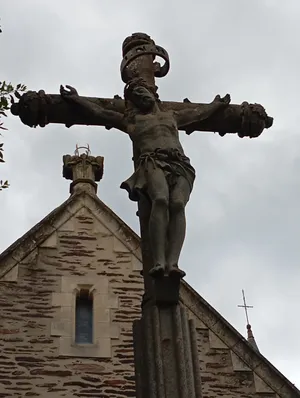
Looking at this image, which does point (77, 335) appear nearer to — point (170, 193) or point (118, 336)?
point (118, 336)

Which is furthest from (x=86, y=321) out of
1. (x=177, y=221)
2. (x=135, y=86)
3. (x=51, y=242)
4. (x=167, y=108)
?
(x=177, y=221)

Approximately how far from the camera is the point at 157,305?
3568 millimetres

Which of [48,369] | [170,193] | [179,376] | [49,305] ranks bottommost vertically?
[179,376]

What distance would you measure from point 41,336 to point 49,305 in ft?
1.36

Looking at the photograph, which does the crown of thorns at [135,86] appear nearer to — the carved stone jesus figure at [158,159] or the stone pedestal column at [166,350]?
the carved stone jesus figure at [158,159]

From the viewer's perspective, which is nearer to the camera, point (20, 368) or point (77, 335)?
point (20, 368)

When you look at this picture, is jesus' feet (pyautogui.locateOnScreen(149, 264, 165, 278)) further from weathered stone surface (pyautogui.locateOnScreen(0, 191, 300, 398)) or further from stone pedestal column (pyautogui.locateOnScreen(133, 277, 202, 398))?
weathered stone surface (pyautogui.locateOnScreen(0, 191, 300, 398))

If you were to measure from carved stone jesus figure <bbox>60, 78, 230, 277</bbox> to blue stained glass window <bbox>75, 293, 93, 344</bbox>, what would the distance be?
432 cm

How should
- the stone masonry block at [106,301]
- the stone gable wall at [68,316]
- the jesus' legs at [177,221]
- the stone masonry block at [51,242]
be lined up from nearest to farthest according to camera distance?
the jesus' legs at [177,221]
the stone gable wall at [68,316]
the stone masonry block at [106,301]
the stone masonry block at [51,242]

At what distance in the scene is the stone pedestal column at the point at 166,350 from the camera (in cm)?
328

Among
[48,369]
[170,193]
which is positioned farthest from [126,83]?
[48,369]

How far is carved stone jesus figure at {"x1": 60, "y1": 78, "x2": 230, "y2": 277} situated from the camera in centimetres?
369

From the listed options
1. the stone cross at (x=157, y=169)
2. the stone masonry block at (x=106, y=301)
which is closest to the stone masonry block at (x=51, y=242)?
the stone masonry block at (x=106, y=301)

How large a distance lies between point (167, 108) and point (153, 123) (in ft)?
1.16
